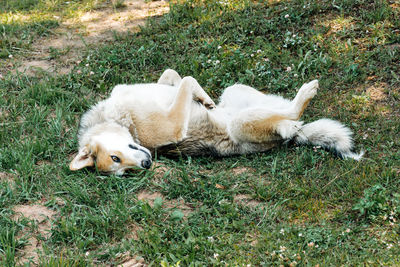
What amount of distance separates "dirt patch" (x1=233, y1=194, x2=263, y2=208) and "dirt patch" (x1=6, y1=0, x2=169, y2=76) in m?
4.00

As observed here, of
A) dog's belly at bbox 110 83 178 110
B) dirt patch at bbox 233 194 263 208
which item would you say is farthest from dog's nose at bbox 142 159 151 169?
dirt patch at bbox 233 194 263 208

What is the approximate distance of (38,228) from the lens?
14.0 feet

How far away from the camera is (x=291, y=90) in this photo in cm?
620

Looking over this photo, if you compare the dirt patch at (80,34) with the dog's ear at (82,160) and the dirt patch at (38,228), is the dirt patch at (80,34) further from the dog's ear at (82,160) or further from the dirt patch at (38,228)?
the dirt patch at (38,228)

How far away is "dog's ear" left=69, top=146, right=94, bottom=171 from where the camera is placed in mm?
4809

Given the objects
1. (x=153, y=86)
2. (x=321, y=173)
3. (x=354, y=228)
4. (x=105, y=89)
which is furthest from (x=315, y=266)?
(x=105, y=89)

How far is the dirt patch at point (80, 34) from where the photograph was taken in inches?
290

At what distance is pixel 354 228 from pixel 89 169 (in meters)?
2.86

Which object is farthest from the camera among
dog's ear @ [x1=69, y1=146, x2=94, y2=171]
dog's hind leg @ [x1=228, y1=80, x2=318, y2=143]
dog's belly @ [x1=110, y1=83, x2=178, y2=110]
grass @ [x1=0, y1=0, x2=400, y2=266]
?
dog's belly @ [x1=110, y1=83, x2=178, y2=110]

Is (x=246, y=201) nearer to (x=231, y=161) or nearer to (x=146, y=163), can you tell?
(x=231, y=161)

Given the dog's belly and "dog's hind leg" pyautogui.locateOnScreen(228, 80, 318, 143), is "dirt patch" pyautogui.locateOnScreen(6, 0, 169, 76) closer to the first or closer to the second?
the dog's belly

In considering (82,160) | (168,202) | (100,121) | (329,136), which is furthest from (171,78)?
(329,136)

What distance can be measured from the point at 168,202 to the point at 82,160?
1.10 metres

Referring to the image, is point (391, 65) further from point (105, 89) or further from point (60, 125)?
point (60, 125)
